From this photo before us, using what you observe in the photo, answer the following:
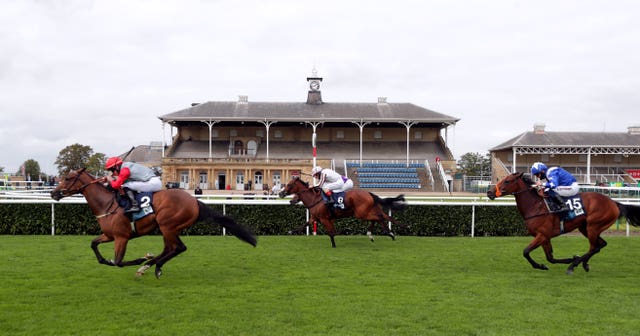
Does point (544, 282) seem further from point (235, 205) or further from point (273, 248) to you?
point (235, 205)

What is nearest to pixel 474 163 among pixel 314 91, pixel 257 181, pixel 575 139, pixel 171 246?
pixel 575 139

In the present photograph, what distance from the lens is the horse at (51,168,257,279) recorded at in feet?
17.4

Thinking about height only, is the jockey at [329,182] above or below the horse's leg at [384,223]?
above

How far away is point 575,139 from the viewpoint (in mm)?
39188

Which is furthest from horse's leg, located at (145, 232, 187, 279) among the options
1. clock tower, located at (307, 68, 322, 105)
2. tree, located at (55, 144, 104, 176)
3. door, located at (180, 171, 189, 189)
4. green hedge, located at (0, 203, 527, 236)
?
tree, located at (55, 144, 104, 176)

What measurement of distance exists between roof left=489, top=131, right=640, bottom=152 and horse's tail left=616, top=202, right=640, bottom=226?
32.8 m

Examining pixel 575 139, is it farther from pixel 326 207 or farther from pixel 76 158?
pixel 76 158

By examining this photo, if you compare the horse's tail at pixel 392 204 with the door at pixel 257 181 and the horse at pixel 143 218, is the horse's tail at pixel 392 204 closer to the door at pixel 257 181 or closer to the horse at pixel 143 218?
the horse at pixel 143 218

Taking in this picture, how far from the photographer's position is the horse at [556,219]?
5.82m

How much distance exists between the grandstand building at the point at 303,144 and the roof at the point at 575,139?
624 centimetres

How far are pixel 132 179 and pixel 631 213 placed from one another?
5.89m

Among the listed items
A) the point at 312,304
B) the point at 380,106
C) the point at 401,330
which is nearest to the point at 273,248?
the point at 312,304

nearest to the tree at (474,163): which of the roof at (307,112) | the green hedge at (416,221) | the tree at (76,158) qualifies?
the roof at (307,112)

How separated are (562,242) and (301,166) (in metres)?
26.6
